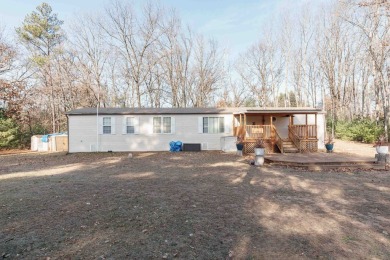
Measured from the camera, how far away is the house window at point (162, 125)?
16797mm

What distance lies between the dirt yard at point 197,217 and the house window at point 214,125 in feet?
28.3

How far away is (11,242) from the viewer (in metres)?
3.63

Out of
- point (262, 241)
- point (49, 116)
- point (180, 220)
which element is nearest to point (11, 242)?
point (180, 220)

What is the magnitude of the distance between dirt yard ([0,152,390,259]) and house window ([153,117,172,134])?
8.59 meters

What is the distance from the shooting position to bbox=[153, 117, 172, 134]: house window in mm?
16797

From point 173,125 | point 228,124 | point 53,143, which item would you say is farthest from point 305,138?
point 53,143

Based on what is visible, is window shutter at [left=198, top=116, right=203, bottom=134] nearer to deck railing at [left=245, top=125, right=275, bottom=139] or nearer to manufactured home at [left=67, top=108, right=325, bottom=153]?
manufactured home at [left=67, top=108, right=325, bottom=153]

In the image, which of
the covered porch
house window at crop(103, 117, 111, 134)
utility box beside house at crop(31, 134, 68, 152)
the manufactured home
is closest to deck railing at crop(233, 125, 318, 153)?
the covered porch

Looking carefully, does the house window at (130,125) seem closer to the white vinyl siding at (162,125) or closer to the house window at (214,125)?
the white vinyl siding at (162,125)

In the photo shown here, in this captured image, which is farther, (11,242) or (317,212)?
(317,212)

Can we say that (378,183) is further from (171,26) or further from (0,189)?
(171,26)

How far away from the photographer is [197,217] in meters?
4.64

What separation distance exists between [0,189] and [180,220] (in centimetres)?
594

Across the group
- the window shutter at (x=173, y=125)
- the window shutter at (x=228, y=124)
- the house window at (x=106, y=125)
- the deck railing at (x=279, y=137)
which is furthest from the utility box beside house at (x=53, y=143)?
the deck railing at (x=279, y=137)
